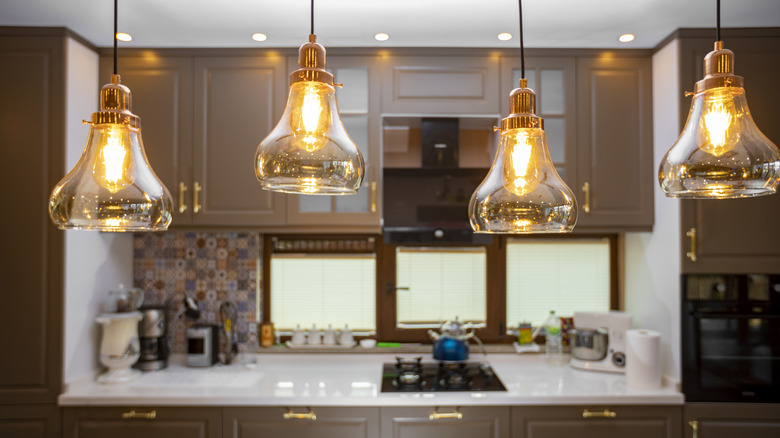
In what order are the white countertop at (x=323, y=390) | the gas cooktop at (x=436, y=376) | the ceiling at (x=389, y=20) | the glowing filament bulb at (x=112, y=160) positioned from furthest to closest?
the gas cooktop at (x=436, y=376)
the white countertop at (x=323, y=390)
the ceiling at (x=389, y=20)
the glowing filament bulb at (x=112, y=160)

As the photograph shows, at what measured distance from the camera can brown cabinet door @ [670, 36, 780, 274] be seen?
2406 mm

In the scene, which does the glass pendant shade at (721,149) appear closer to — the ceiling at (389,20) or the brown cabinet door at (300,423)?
the ceiling at (389,20)

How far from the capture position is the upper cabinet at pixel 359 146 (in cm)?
268

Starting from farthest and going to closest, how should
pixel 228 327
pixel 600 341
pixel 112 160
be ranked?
pixel 228 327, pixel 600 341, pixel 112 160

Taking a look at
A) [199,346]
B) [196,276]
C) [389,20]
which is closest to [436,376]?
[199,346]

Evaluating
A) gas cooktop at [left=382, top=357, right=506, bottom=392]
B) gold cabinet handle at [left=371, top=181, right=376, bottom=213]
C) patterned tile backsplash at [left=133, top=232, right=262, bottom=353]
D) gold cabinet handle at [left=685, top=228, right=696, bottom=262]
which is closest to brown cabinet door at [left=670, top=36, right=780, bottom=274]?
gold cabinet handle at [left=685, top=228, right=696, bottom=262]

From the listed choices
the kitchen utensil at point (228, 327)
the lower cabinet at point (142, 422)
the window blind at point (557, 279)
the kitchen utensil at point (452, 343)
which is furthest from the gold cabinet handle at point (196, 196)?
the window blind at point (557, 279)

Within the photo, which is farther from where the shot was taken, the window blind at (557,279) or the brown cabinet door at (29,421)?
the window blind at (557,279)

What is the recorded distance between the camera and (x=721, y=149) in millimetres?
1007

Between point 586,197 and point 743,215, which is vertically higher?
point 586,197

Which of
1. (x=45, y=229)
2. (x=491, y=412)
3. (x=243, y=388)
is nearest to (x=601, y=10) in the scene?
(x=491, y=412)

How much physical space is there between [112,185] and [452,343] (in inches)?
80.2

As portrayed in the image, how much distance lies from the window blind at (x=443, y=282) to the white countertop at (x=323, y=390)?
413 millimetres

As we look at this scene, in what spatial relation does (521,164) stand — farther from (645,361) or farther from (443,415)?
(645,361)
